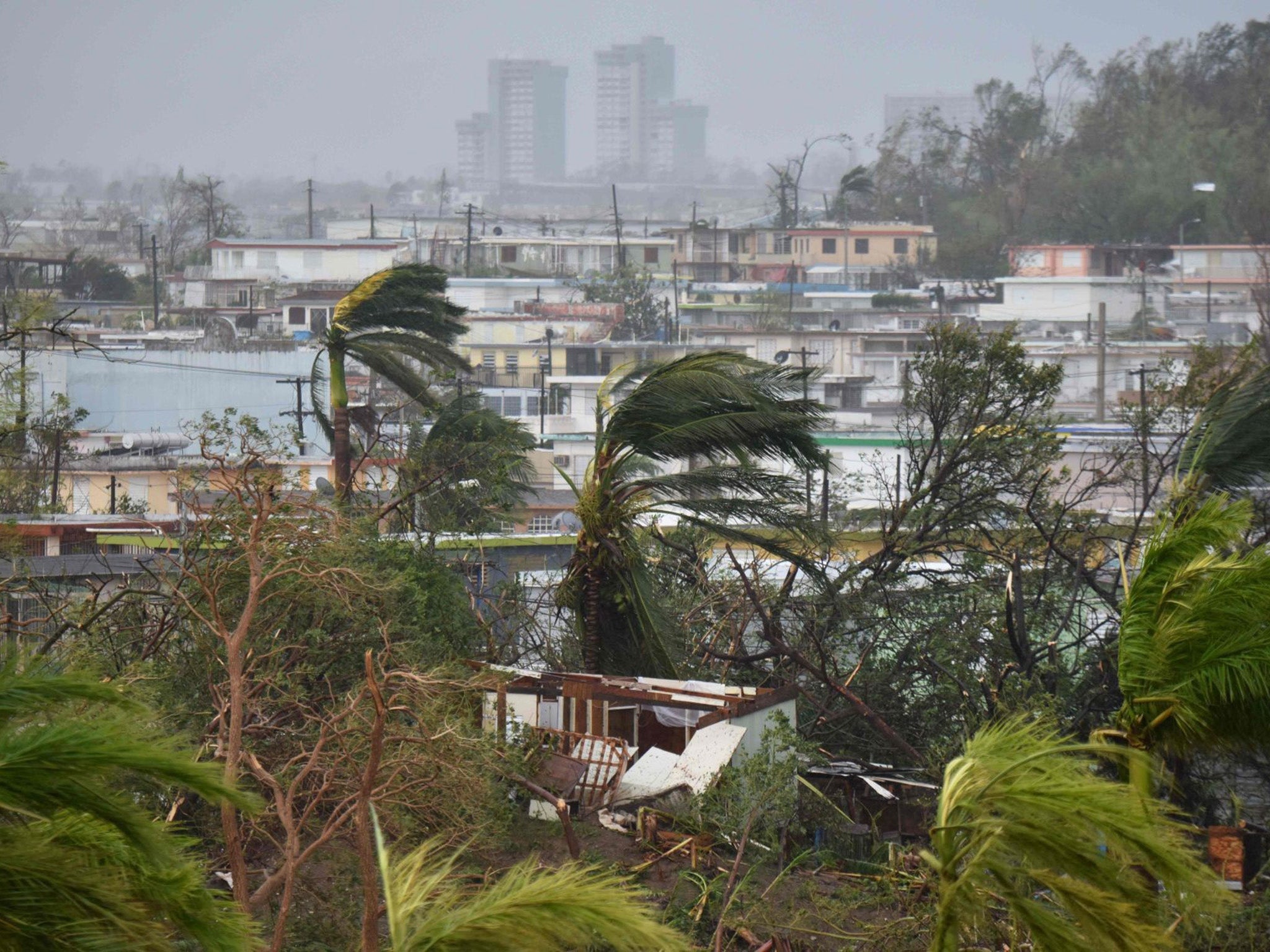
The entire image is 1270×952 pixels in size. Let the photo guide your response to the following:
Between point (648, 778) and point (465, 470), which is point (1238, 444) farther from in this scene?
point (465, 470)

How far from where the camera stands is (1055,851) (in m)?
3.65

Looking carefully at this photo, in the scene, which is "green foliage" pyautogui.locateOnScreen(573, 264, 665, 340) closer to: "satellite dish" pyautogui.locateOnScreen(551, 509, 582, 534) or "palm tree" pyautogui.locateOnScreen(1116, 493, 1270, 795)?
"satellite dish" pyautogui.locateOnScreen(551, 509, 582, 534)

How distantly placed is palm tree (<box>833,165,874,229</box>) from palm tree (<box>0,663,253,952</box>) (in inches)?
2425

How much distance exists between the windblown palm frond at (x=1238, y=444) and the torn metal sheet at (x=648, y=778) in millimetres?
3621

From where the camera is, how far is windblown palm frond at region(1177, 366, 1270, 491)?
888cm

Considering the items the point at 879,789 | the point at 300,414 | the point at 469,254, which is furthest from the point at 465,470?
the point at 469,254

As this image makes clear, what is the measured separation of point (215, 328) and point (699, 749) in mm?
38251

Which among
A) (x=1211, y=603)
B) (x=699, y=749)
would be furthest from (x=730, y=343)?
(x=1211, y=603)

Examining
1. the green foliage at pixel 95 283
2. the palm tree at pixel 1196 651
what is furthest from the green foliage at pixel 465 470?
the green foliage at pixel 95 283

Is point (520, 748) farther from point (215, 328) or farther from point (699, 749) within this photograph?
point (215, 328)

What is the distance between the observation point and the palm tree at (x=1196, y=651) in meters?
4.20

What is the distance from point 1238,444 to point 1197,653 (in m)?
5.16

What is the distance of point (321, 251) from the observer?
54562mm

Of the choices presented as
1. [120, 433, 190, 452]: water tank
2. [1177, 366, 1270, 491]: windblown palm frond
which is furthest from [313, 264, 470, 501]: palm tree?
[120, 433, 190, 452]: water tank
